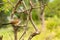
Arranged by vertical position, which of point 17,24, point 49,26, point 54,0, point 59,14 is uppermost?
point 54,0

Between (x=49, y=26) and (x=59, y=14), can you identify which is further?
(x=59, y=14)

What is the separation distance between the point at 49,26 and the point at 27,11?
8.40 metres

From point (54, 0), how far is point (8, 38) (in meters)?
14.8

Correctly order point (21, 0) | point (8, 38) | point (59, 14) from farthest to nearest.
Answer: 1. point (59, 14)
2. point (8, 38)
3. point (21, 0)

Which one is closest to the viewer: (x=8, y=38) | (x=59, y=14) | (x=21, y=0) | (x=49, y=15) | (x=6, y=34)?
(x=21, y=0)

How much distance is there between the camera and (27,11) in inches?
130

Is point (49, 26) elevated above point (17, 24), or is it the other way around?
point (49, 26)

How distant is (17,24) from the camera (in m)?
3.30

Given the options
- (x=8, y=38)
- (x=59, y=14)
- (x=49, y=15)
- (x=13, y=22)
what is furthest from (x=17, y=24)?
(x=49, y=15)

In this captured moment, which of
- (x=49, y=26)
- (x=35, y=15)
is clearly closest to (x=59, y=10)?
(x=35, y=15)

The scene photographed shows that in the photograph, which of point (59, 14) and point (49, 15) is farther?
point (49, 15)

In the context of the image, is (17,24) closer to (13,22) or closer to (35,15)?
(13,22)

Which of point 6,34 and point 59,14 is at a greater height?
point 59,14

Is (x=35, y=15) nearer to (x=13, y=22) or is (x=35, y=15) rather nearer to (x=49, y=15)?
(x=49, y=15)
